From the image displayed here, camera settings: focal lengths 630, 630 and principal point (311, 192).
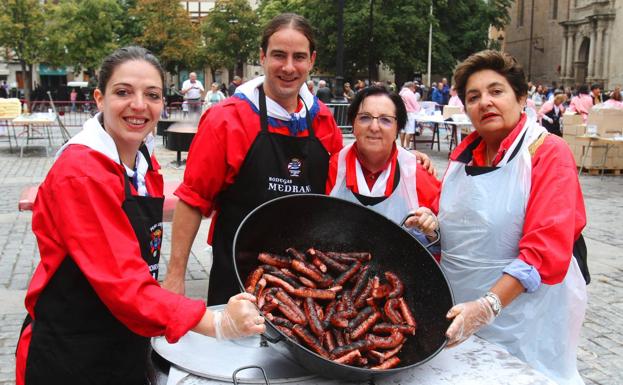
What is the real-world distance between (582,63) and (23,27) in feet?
138

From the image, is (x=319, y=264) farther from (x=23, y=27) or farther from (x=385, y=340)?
(x=23, y=27)

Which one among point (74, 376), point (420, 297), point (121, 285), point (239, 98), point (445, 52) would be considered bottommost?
point (74, 376)

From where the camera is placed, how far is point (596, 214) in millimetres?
9781

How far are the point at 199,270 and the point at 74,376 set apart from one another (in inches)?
185

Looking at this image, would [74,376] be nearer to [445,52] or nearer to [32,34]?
[32,34]

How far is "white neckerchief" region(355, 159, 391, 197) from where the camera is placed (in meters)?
2.95

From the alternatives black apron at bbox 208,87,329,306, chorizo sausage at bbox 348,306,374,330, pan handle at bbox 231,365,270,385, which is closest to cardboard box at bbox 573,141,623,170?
black apron at bbox 208,87,329,306

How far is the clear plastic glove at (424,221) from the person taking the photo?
261cm

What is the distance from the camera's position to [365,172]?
3057 mm

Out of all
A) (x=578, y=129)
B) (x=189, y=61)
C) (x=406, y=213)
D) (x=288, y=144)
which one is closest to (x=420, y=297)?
(x=406, y=213)

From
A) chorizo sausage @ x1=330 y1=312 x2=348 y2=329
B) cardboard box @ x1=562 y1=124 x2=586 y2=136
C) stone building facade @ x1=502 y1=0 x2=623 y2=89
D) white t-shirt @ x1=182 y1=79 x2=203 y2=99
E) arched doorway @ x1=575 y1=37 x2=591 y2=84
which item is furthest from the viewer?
arched doorway @ x1=575 y1=37 x2=591 y2=84

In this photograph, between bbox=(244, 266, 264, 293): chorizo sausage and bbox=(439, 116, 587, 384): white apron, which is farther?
bbox=(439, 116, 587, 384): white apron

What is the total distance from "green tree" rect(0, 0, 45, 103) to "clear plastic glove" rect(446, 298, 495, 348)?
37.6 meters

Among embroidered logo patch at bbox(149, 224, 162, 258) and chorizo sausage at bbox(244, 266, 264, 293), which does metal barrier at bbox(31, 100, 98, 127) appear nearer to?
embroidered logo patch at bbox(149, 224, 162, 258)
